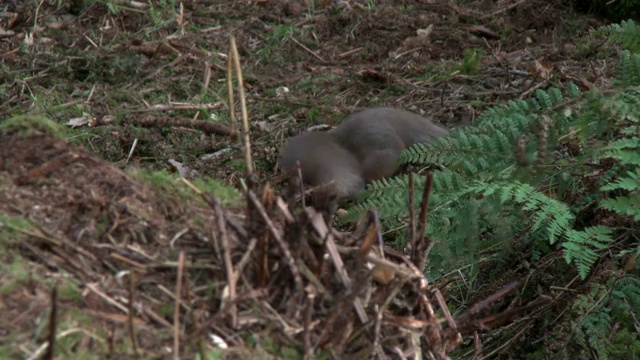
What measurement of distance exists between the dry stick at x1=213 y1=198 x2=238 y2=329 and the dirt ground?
30mm

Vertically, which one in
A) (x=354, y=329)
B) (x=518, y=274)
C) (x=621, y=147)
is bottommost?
(x=518, y=274)

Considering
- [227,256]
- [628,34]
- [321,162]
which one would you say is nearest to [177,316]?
[227,256]

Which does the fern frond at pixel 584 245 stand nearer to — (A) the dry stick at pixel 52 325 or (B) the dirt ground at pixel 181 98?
(B) the dirt ground at pixel 181 98

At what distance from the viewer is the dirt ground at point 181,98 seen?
72.7 inches

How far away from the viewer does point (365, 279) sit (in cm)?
188

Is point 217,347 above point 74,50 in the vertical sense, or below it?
above

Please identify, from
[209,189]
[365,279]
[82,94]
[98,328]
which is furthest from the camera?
[82,94]

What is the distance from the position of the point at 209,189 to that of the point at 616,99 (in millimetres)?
1712

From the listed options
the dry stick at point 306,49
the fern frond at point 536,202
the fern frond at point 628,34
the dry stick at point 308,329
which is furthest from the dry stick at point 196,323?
the dry stick at point 306,49

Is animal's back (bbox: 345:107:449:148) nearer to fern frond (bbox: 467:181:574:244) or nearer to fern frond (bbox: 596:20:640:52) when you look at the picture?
fern frond (bbox: 596:20:640:52)

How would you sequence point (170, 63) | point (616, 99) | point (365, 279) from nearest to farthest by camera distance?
point (365, 279)
point (616, 99)
point (170, 63)

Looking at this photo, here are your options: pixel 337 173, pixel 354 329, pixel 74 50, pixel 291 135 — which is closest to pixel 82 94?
pixel 74 50

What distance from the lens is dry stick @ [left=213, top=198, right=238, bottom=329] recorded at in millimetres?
1821

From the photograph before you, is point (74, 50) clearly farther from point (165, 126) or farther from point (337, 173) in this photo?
point (337, 173)
